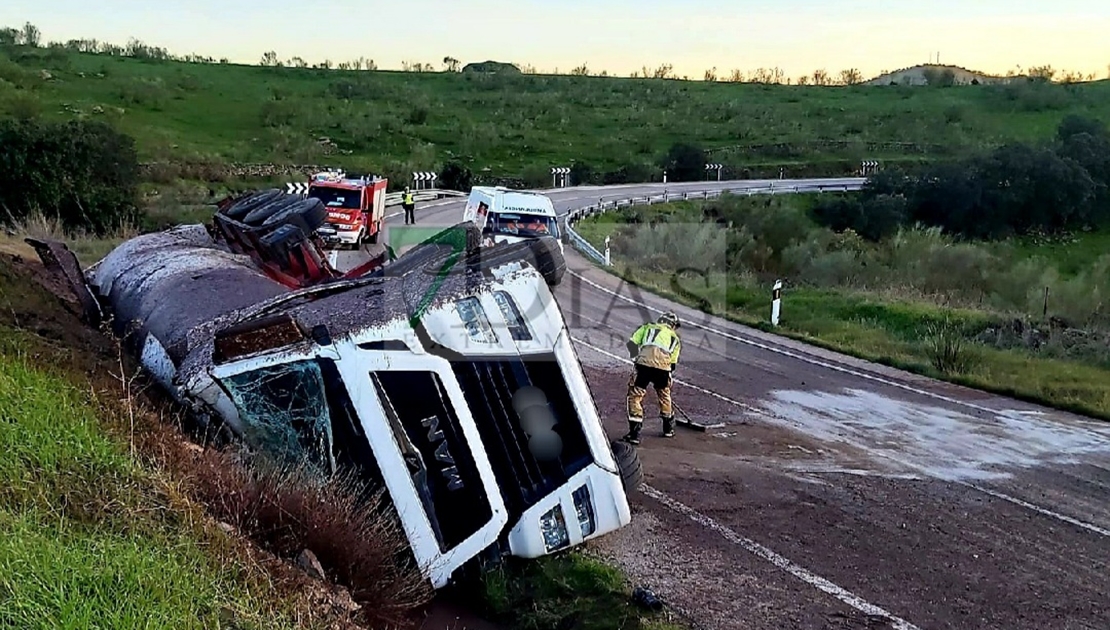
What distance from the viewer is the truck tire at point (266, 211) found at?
8680mm

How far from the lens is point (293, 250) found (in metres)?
8.20

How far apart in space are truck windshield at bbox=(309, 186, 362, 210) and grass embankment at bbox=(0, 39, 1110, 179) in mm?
16812

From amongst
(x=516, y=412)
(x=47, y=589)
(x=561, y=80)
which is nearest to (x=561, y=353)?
(x=516, y=412)

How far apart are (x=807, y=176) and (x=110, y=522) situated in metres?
57.0

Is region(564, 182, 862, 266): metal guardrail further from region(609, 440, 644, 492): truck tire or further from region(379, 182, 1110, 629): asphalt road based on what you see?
region(609, 440, 644, 492): truck tire

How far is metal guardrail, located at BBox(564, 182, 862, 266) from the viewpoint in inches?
1064

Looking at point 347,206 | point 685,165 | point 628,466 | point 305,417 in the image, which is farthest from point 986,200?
point 305,417

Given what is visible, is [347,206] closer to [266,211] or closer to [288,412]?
[266,211]

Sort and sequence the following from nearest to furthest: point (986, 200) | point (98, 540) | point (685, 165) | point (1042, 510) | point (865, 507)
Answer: point (98, 540) < point (865, 507) < point (1042, 510) < point (986, 200) < point (685, 165)

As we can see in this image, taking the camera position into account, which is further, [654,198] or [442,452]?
[654,198]

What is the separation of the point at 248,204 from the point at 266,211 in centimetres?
58

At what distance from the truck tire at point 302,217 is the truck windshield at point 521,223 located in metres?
12.2

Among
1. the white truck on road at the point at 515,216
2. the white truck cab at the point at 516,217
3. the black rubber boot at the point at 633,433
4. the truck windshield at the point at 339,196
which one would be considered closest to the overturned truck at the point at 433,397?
the black rubber boot at the point at 633,433

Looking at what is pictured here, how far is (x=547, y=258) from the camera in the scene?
6.30m
